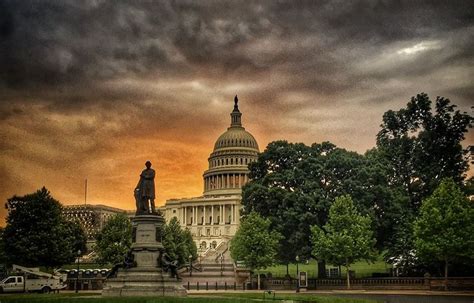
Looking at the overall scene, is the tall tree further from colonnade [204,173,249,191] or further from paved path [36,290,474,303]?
colonnade [204,173,249,191]

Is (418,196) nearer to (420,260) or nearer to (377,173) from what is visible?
(377,173)

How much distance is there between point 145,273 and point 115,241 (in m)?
34.4

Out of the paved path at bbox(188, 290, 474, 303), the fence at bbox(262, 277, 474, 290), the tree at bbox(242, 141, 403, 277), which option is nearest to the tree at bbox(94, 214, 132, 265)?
the tree at bbox(242, 141, 403, 277)

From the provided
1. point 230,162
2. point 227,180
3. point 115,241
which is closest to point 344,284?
point 115,241

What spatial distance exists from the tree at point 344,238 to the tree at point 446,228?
5697 mm

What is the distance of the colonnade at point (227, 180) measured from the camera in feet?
592

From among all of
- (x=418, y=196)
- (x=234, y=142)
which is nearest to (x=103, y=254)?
(x=418, y=196)

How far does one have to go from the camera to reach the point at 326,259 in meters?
60.7

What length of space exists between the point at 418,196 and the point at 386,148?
6940mm

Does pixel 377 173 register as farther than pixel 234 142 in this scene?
No

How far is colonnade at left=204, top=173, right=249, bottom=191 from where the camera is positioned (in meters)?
180

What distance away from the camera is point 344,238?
58688mm

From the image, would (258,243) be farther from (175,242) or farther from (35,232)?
(175,242)

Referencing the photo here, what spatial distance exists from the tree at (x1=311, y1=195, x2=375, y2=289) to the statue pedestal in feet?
80.3
